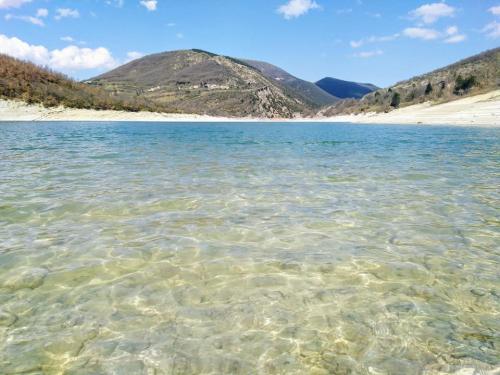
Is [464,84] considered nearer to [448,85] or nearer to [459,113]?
[448,85]

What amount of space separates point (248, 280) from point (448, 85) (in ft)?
397

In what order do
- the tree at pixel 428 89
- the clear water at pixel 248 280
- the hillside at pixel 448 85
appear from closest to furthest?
the clear water at pixel 248 280 < the hillside at pixel 448 85 < the tree at pixel 428 89

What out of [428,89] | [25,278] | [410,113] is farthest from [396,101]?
[25,278]

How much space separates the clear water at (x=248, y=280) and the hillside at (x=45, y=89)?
92.7m

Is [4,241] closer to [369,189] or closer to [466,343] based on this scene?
[466,343]

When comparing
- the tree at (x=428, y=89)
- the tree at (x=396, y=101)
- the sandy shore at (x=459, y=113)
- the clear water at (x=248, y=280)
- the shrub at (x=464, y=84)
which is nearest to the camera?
the clear water at (x=248, y=280)

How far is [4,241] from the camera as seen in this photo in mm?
9070

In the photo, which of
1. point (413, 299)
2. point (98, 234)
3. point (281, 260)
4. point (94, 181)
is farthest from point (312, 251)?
point (94, 181)

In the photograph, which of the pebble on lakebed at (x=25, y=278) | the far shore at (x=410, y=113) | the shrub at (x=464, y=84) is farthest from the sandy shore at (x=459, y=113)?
the pebble on lakebed at (x=25, y=278)

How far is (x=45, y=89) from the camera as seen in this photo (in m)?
100

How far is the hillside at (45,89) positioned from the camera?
3656 inches

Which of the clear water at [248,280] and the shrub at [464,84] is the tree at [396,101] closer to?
the shrub at [464,84]

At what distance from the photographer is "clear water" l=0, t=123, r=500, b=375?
5086mm

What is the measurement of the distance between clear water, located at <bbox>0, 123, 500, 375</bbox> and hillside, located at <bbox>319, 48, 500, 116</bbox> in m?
94.2
